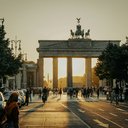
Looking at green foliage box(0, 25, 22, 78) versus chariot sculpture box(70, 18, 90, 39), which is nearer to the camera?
green foliage box(0, 25, 22, 78)

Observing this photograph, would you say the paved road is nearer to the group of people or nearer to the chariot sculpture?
the group of people

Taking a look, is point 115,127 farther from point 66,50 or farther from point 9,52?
point 66,50

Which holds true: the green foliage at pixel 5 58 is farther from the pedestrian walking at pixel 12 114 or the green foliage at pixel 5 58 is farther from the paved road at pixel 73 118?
the pedestrian walking at pixel 12 114

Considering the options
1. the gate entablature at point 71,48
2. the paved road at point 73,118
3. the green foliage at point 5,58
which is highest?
the gate entablature at point 71,48

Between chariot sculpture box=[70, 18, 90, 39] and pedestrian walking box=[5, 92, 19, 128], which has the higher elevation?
chariot sculpture box=[70, 18, 90, 39]

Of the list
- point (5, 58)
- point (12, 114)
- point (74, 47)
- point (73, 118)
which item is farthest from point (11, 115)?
point (74, 47)

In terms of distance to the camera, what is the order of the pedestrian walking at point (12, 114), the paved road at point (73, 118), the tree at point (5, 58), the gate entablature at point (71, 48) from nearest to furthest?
the pedestrian walking at point (12, 114), the paved road at point (73, 118), the tree at point (5, 58), the gate entablature at point (71, 48)

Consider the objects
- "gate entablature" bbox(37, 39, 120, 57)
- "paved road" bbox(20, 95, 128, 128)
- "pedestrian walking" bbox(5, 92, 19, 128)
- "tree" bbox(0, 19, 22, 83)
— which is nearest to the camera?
"pedestrian walking" bbox(5, 92, 19, 128)

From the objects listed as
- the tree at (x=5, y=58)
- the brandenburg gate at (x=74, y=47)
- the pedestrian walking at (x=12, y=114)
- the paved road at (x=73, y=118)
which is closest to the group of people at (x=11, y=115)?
the pedestrian walking at (x=12, y=114)

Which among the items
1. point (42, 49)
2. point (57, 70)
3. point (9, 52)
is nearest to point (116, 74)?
point (9, 52)

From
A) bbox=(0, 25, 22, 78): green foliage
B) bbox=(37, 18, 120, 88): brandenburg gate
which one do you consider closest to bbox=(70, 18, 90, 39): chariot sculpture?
bbox=(37, 18, 120, 88): brandenburg gate

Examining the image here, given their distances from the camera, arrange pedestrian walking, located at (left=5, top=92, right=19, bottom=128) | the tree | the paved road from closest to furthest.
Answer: pedestrian walking, located at (left=5, top=92, right=19, bottom=128), the paved road, the tree

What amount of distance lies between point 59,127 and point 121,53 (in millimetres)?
41325

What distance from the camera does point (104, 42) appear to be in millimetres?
137625
